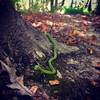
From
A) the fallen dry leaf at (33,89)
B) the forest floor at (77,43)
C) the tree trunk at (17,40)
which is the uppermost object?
the tree trunk at (17,40)

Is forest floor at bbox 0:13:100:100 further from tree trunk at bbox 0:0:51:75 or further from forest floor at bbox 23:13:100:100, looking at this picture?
tree trunk at bbox 0:0:51:75

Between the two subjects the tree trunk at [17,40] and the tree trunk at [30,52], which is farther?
the tree trunk at [17,40]

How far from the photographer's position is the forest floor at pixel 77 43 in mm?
4441

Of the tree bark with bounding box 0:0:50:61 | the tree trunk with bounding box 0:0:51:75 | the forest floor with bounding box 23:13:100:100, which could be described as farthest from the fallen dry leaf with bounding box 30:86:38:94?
the tree bark with bounding box 0:0:50:61

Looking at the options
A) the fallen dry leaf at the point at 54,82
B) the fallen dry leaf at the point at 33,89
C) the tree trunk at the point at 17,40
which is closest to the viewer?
the fallen dry leaf at the point at 33,89

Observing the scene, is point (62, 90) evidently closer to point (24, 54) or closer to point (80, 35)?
point (24, 54)

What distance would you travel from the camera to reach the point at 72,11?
36.4 feet

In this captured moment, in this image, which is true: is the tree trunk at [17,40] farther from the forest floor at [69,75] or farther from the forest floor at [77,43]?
the forest floor at [77,43]

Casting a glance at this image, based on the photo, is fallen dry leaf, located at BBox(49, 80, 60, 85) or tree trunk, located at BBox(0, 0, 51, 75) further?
tree trunk, located at BBox(0, 0, 51, 75)

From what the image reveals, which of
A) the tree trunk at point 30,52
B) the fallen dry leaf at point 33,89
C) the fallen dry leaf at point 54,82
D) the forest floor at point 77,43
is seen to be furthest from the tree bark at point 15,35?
the fallen dry leaf at point 33,89

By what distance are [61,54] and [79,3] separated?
793cm

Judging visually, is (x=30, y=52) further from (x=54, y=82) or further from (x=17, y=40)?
(x=54, y=82)

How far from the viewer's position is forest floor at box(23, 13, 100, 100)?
4441 mm

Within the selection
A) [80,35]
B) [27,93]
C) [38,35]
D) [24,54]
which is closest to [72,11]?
[80,35]
